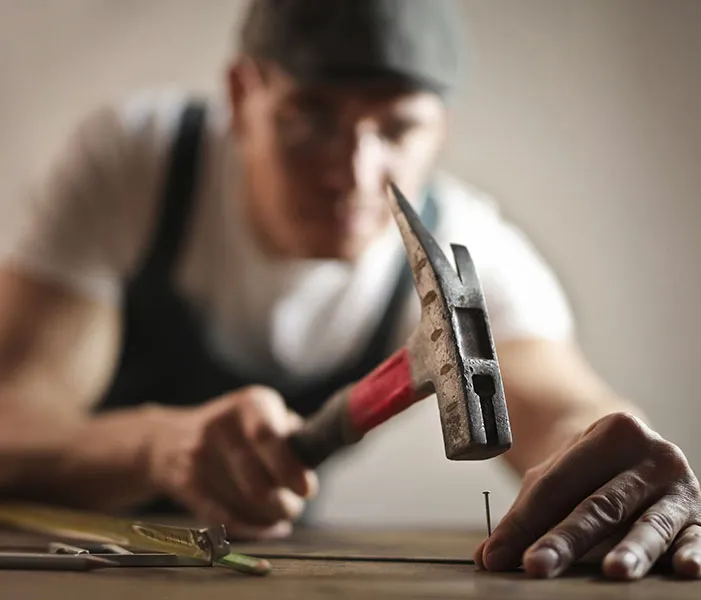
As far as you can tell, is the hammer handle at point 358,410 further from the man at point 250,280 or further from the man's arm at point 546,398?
the man's arm at point 546,398

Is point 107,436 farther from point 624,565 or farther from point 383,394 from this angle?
point 624,565

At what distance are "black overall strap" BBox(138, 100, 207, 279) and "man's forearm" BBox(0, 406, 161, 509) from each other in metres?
0.38

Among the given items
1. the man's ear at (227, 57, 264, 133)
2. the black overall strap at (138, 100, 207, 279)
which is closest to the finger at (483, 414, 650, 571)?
the man's ear at (227, 57, 264, 133)

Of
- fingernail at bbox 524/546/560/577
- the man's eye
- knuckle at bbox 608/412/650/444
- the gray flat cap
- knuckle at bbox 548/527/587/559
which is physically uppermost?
the gray flat cap

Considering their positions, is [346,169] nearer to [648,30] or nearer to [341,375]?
[341,375]

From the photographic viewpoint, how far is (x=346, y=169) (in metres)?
1.43

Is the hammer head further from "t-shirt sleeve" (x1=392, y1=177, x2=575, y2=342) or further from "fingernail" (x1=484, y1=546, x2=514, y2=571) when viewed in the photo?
"t-shirt sleeve" (x1=392, y1=177, x2=575, y2=342)

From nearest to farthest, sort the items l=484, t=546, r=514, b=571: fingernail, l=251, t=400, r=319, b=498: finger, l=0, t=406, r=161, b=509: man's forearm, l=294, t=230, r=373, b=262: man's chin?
l=484, t=546, r=514, b=571: fingernail, l=251, t=400, r=319, b=498: finger, l=0, t=406, r=161, b=509: man's forearm, l=294, t=230, r=373, b=262: man's chin

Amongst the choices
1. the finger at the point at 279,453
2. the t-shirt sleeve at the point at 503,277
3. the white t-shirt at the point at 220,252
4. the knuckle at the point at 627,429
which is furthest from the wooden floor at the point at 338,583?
the white t-shirt at the point at 220,252

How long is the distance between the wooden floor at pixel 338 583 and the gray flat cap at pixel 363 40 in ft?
2.56

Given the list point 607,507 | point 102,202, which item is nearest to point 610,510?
point 607,507

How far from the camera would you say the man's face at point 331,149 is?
1.40 m

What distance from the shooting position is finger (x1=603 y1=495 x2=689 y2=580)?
662 millimetres

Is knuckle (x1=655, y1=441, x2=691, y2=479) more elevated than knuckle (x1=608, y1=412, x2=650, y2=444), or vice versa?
knuckle (x1=608, y1=412, x2=650, y2=444)
